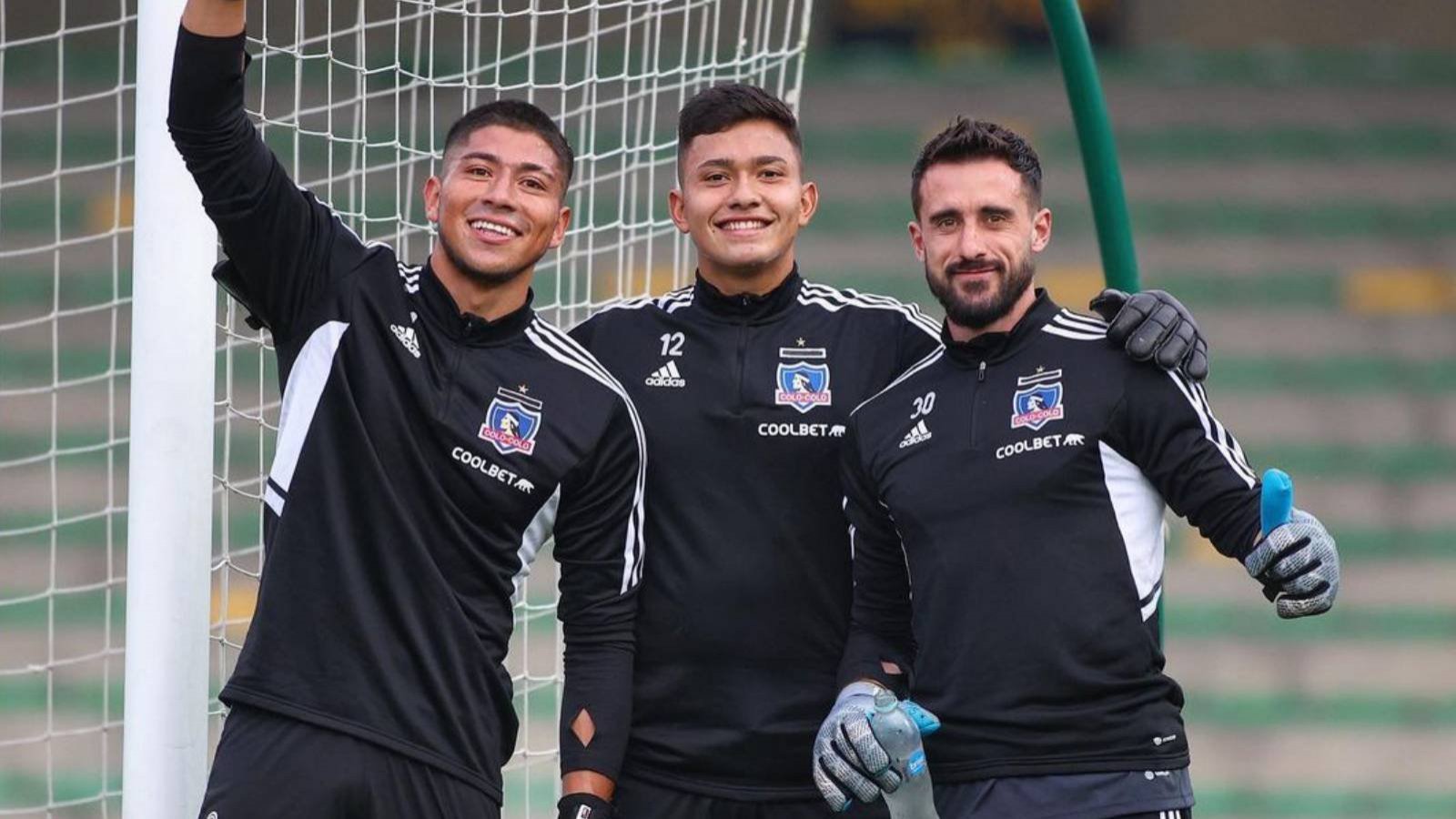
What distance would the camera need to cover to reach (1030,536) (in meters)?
2.82

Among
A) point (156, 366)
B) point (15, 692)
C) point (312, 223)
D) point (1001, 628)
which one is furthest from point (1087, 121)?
point (15, 692)

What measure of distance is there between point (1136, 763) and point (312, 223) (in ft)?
4.55

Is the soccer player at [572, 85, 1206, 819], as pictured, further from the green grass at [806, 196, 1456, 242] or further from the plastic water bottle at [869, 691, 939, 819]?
the green grass at [806, 196, 1456, 242]

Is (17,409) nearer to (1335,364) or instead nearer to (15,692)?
(15,692)

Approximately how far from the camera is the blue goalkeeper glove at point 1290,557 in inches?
103

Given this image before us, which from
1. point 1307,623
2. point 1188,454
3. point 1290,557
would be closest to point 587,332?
point 1188,454

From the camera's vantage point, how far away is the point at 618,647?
119 inches

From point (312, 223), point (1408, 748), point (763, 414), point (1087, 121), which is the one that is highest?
point (1087, 121)

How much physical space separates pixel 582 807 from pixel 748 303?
83cm

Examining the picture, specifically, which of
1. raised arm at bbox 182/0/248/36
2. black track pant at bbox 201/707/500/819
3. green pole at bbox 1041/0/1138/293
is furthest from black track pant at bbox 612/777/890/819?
raised arm at bbox 182/0/248/36

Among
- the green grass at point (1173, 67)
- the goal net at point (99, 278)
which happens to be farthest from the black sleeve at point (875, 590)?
the green grass at point (1173, 67)

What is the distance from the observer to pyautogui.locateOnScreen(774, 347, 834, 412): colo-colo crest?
314cm

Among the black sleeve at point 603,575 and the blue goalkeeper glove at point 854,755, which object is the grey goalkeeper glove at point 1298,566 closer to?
the blue goalkeeper glove at point 854,755

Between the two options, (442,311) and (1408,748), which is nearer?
(442,311)
